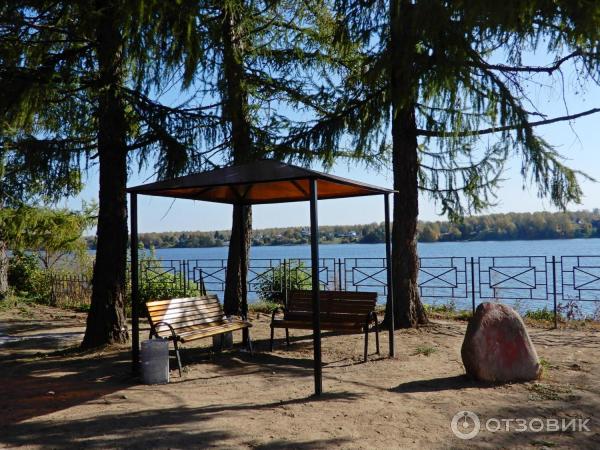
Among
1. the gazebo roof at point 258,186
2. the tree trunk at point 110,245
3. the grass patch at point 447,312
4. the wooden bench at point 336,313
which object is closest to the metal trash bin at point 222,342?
the wooden bench at point 336,313

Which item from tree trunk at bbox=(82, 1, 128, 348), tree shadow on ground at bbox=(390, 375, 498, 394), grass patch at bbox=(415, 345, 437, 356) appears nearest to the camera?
tree shadow on ground at bbox=(390, 375, 498, 394)

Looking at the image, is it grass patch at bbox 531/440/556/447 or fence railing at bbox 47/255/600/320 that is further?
fence railing at bbox 47/255/600/320

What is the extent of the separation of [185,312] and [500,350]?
146 inches

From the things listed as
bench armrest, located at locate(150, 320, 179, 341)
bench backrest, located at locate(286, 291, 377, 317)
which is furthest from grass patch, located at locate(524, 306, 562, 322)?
bench armrest, located at locate(150, 320, 179, 341)

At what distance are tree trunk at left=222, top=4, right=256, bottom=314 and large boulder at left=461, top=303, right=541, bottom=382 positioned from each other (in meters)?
3.79

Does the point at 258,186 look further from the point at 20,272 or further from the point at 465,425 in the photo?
the point at 20,272

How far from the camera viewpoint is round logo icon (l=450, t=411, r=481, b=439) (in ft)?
13.6

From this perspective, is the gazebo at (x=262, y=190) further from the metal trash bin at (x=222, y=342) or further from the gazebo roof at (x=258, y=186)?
the metal trash bin at (x=222, y=342)

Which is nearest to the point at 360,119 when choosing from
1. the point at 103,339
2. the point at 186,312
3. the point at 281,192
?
the point at 281,192

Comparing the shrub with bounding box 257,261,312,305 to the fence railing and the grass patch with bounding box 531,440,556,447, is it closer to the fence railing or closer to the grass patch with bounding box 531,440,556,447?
the fence railing

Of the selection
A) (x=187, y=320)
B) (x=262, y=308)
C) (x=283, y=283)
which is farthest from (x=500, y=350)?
(x=283, y=283)

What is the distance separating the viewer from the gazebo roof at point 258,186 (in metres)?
5.76

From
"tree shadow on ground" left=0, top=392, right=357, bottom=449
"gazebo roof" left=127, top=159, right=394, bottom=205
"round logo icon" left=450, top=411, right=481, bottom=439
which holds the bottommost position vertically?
"round logo icon" left=450, top=411, right=481, bottom=439

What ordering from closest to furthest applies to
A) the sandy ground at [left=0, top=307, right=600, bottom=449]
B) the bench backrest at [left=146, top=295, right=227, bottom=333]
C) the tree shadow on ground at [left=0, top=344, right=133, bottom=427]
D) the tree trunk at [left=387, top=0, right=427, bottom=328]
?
Result: 1. the sandy ground at [left=0, top=307, right=600, bottom=449]
2. the tree shadow on ground at [left=0, top=344, right=133, bottom=427]
3. the bench backrest at [left=146, top=295, right=227, bottom=333]
4. the tree trunk at [left=387, top=0, right=427, bottom=328]
